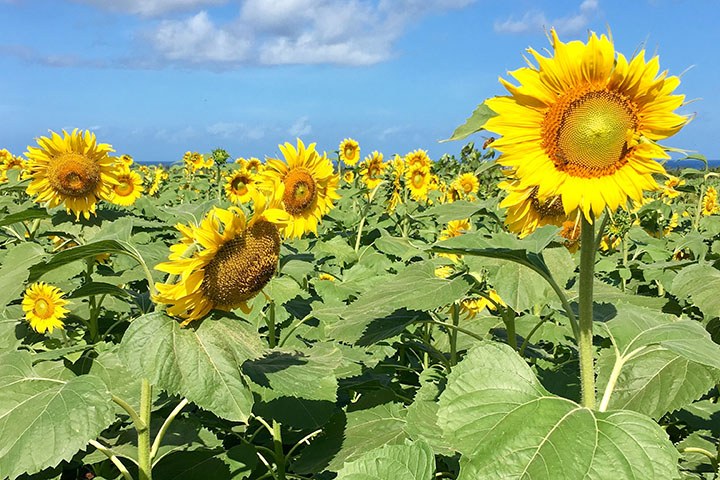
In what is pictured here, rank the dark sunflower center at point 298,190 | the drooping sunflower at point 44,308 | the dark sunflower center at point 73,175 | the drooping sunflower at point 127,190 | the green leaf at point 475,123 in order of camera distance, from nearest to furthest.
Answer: the green leaf at point 475,123
the drooping sunflower at point 44,308
the dark sunflower center at point 73,175
the dark sunflower center at point 298,190
the drooping sunflower at point 127,190

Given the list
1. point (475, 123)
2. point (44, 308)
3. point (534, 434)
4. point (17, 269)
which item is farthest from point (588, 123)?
point (44, 308)

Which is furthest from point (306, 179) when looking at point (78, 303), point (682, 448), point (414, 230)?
point (414, 230)

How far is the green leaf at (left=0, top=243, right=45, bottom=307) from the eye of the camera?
7.06ft

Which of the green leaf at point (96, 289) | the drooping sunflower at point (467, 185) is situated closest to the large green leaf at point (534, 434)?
the green leaf at point (96, 289)

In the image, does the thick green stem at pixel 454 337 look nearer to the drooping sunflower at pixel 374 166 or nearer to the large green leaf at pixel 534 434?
the large green leaf at pixel 534 434

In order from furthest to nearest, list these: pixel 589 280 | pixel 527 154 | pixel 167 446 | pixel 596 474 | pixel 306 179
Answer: pixel 306 179, pixel 167 446, pixel 527 154, pixel 589 280, pixel 596 474

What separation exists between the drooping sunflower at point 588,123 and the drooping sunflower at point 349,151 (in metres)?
7.50

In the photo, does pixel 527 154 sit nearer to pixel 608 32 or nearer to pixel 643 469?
pixel 608 32

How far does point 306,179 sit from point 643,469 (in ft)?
10.6

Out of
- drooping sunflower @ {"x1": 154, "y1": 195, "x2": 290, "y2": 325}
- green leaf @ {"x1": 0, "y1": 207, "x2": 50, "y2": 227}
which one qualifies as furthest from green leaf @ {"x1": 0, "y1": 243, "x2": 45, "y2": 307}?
drooping sunflower @ {"x1": 154, "y1": 195, "x2": 290, "y2": 325}

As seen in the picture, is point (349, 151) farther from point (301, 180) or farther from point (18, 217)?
point (18, 217)

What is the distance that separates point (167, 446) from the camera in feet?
7.49

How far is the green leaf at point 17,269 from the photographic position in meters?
2.15

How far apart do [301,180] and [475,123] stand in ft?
8.73
